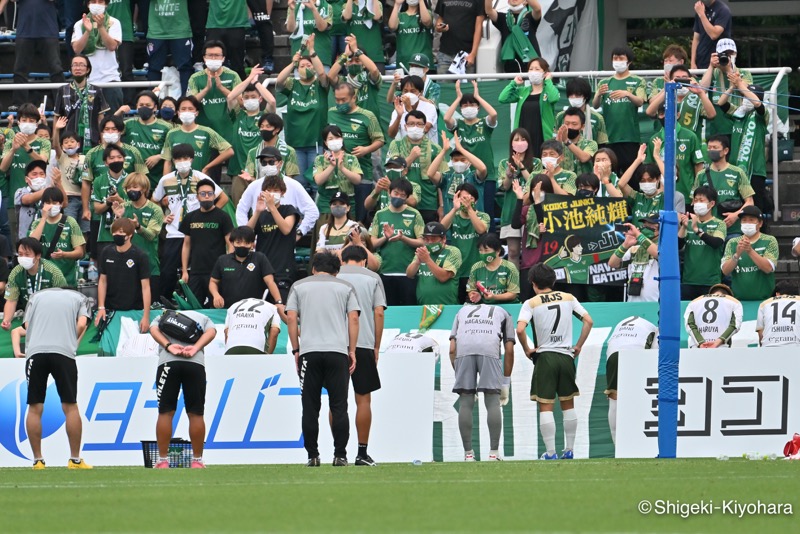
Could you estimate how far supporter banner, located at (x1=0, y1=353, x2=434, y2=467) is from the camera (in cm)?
1661

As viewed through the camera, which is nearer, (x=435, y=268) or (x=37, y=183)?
(x=435, y=268)

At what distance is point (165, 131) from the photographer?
20641 millimetres

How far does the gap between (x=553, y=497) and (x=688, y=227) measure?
8.71 meters

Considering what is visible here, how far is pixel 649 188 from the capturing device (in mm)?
18875

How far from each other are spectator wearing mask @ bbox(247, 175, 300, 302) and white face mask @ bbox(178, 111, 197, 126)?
166 centimetres

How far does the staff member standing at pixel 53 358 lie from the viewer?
15.2 meters

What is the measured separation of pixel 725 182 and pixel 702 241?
1.10m

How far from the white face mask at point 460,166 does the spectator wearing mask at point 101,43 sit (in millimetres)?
5234

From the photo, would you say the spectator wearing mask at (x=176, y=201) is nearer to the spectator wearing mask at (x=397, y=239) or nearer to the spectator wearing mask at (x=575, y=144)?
the spectator wearing mask at (x=397, y=239)

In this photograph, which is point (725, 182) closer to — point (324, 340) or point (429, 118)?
point (429, 118)

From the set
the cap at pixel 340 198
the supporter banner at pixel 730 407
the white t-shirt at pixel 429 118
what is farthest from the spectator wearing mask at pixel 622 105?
the supporter banner at pixel 730 407

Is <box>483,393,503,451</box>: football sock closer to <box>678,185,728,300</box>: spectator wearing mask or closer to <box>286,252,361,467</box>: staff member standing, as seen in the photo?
<box>286,252,361,467</box>: staff member standing

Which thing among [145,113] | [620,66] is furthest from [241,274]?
[620,66]

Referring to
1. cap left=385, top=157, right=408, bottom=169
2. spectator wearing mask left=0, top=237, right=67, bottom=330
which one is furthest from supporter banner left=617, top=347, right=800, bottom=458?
→ spectator wearing mask left=0, top=237, right=67, bottom=330
